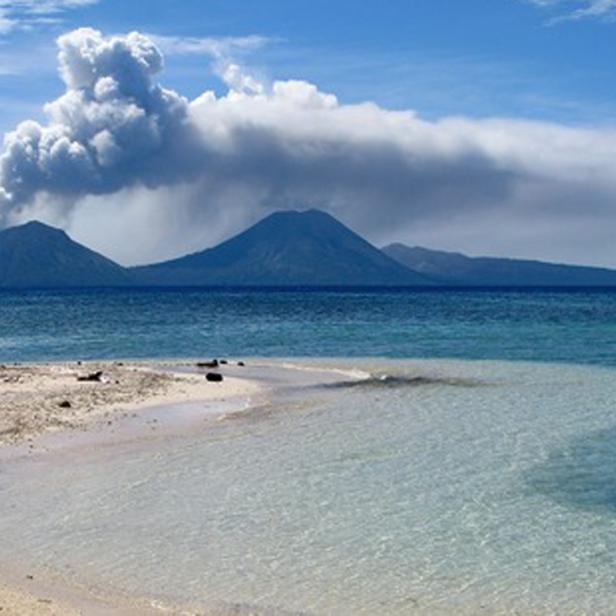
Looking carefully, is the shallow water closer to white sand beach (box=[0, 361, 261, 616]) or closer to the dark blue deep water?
white sand beach (box=[0, 361, 261, 616])

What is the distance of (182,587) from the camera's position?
60.8 ft

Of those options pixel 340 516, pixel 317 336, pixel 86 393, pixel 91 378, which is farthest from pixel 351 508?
pixel 317 336

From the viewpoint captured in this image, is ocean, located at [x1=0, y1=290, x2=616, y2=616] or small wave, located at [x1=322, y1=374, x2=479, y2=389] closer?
ocean, located at [x1=0, y1=290, x2=616, y2=616]

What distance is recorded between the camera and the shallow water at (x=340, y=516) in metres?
18.4

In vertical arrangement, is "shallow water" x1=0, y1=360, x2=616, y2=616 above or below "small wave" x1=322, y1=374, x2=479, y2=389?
below

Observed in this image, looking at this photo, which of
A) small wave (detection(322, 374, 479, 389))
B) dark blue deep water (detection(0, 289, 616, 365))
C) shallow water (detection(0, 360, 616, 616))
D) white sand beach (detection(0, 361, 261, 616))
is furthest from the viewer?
dark blue deep water (detection(0, 289, 616, 365))

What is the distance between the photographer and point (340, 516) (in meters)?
23.3

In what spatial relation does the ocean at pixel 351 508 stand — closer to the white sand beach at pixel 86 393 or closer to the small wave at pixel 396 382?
the small wave at pixel 396 382

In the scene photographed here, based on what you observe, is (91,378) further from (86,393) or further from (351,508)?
(351,508)

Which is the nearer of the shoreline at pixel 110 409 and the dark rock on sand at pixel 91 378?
the shoreline at pixel 110 409

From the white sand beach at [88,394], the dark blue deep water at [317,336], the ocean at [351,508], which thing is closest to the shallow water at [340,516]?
the ocean at [351,508]

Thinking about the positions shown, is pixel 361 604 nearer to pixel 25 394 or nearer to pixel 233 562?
pixel 233 562

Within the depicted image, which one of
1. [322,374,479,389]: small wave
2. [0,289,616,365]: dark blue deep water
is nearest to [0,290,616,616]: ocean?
[322,374,479,389]: small wave

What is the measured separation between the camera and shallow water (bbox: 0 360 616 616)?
60.5 ft
